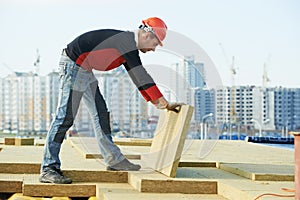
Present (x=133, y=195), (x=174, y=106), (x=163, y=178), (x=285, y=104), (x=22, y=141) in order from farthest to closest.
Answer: (x=285, y=104) → (x=22, y=141) → (x=174, y=106) → (x=163, y=178) → (x=133, y=195)

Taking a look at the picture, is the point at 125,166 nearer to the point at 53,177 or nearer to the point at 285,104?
the point at 53,177

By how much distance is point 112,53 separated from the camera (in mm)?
5641

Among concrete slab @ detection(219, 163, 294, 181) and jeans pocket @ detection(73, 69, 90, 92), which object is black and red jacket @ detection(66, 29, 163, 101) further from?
concrete slab @ detection(219, 163, 294, 181)

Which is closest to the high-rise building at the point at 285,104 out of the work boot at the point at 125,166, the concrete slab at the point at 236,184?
the concrete slab at the point at 236,184

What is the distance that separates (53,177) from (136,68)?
128cm

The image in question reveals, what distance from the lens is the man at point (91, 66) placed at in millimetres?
5621

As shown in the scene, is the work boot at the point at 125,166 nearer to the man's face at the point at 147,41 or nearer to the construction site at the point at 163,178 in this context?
the construction site at the point at 163,178

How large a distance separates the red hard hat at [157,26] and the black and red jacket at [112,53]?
185 millimetres

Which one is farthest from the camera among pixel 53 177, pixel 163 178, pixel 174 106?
pixel 174 106

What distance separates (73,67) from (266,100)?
7350 centimetres

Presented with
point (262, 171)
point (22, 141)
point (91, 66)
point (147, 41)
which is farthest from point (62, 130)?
point (22, 141)

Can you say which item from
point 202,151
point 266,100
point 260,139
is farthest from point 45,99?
point 202,151

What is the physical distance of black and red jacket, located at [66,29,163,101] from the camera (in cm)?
559

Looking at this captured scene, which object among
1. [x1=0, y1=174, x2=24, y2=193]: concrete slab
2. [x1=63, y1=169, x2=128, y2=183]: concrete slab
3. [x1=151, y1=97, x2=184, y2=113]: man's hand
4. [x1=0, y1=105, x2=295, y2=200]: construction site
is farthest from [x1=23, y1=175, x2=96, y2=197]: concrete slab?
[x1=151, y1=97, x2=184, y2=113]: man's hand
